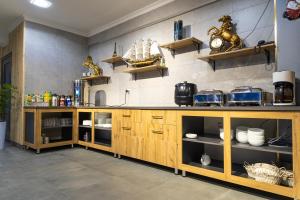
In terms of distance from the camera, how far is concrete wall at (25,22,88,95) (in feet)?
13.8

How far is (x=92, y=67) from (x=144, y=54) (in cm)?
163

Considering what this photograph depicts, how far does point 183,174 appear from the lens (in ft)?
8.03

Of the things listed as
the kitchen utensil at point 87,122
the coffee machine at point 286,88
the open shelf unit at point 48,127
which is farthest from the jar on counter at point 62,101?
the coffee machine at point 286,88

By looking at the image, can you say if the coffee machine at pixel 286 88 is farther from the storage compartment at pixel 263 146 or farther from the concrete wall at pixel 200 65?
the concrete wall at pixel 200 65

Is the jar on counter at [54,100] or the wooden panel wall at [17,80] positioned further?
the jar on counter at [54,100]

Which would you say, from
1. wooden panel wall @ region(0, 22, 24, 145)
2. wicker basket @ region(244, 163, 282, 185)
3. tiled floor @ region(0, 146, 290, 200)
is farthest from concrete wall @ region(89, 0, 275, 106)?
wooden panel wall @ region(0, 22, 24, 145)

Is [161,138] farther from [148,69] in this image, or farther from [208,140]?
[148,69]

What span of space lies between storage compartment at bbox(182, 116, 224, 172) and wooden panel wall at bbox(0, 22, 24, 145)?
10.9ft

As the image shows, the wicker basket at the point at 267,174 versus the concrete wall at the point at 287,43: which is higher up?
the concrete wall at the point at 287,43

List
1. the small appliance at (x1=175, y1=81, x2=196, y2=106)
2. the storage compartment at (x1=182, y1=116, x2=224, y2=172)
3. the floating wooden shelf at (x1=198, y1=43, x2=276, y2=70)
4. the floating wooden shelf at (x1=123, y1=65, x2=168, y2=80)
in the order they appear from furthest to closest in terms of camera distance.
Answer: the floating wooden shelf at (x1=123, y1=65, x2=168, y2=80) < the small appliance at (x1=175, y1=81, x2=196, y2=106) < the storage compartment at (x1=182, y1=116, x2=224, y2=172) < the floating wooden shelf at (x1=198, y1=43, x2=276, y2=70)

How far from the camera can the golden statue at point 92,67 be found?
15.2ft

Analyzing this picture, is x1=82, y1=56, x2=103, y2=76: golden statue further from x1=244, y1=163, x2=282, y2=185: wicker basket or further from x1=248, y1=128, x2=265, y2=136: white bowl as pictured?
x1=244, y1=163, x2=282, y2=185: wicker basket

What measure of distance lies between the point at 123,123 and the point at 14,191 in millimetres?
1598

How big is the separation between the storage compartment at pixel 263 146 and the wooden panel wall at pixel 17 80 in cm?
392
